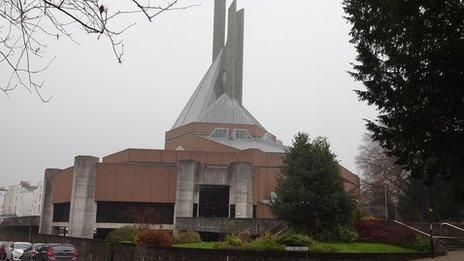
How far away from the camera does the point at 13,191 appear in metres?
130

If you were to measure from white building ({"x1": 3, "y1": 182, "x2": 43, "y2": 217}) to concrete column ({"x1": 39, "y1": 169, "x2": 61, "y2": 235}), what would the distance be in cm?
4994

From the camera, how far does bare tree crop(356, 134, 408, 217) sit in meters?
58.8

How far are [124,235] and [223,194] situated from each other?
24581mm

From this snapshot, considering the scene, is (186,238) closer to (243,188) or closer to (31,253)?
(31,253)

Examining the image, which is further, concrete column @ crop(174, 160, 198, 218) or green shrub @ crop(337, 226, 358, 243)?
concrete column @ crop(174, 160, 198, 218)

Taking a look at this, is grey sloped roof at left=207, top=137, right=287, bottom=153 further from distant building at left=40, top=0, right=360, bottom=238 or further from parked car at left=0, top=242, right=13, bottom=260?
parked car at left=0, top=242, right=13, bottom=260

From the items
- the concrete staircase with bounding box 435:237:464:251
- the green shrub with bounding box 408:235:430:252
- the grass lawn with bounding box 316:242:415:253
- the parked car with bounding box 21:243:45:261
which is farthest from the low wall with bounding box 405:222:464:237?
the parked car with bounding box 21:243:45:261

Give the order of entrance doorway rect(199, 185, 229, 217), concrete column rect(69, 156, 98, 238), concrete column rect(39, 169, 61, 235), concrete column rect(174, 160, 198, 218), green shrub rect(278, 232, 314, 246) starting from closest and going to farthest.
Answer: green shrub rect(278, 232, 314, 246) < concrete column rect(174, 160, 198, 218) < concrete column rect(69, 156, 98, 238) < entrance doorway rect(199, 185, 229, 217) < concrete column rect(39, 169, 61, 235)

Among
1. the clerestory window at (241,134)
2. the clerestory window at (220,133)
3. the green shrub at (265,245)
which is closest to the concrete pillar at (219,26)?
the clerestory window at (220,133)

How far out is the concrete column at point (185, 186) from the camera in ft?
172

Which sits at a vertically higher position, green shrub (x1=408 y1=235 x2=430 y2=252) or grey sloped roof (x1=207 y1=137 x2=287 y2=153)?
grey sloped roof (x1=207 y1=137 x2=287 y2=153)

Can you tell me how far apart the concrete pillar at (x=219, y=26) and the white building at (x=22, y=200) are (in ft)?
170

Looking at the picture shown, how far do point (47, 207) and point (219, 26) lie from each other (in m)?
45.4

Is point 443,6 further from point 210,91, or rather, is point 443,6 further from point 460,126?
point 210,91
